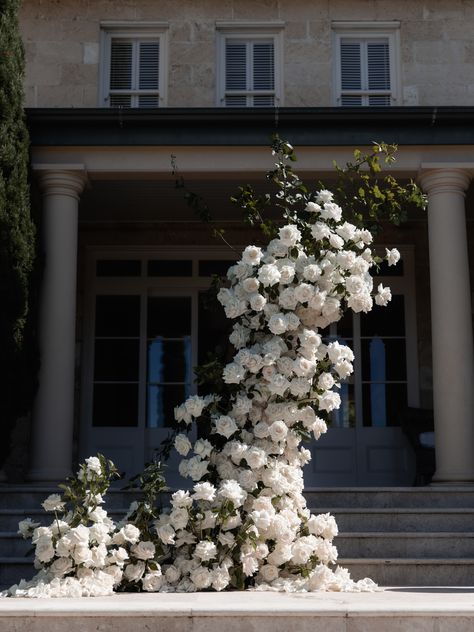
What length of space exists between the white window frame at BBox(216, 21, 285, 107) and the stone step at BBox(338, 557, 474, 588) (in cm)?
547

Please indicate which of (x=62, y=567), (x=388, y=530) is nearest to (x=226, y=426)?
(x=62, y=567)

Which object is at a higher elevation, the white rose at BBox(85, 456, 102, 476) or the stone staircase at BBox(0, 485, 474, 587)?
the white rose at BBox(85, 456, 102, 476)

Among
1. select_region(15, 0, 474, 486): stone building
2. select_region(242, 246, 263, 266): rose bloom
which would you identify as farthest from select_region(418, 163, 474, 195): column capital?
select_region(242, 246, 263, 266): rose bloom

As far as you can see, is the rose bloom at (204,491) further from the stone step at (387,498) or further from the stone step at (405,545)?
the stone step at (387,498)

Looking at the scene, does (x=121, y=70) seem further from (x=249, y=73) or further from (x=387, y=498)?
(x=387, y=498)

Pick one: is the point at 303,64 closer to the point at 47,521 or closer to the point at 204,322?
the point at 204,322

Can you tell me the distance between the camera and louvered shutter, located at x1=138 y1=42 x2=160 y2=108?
10.8 meters

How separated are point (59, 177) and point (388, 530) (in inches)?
163

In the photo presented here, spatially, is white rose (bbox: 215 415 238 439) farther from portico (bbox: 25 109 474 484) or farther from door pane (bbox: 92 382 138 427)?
door pane (bbox: 92 382 138 427)

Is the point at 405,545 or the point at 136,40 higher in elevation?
the point at 136,40

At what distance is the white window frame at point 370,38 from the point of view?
10711mm

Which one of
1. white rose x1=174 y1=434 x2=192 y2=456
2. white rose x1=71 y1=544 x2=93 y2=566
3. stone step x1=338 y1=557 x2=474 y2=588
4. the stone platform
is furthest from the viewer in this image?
stone step x1=338 y1=557 x2=474 y2=588

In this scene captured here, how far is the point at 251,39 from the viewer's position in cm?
1088

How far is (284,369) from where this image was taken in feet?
21.1
